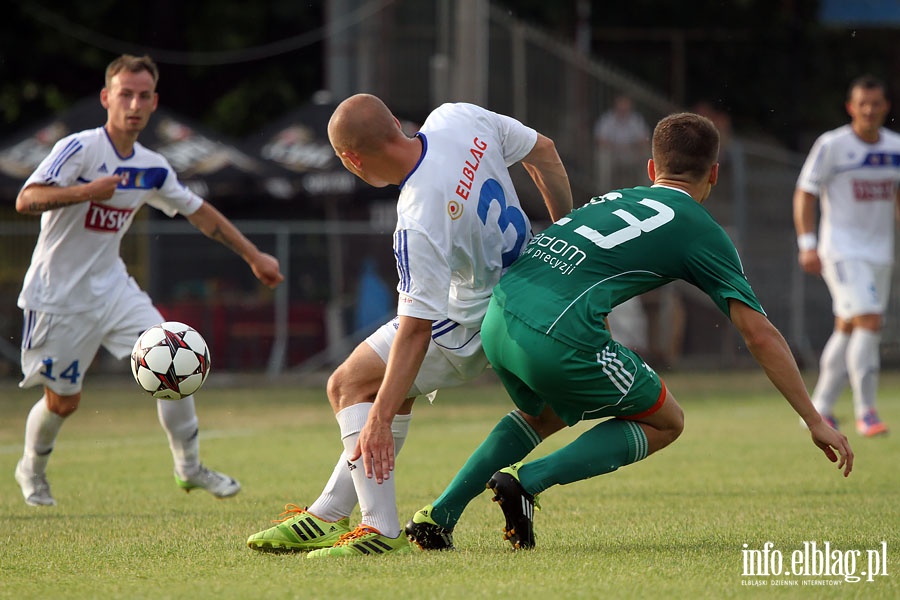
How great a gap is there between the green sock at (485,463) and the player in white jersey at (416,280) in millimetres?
54

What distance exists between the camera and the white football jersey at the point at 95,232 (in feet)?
23.0

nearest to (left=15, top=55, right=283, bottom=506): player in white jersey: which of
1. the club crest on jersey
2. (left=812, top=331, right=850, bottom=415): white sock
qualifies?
the club crest on jersey

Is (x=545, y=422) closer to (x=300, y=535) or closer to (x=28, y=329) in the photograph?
(x=300, y=535)

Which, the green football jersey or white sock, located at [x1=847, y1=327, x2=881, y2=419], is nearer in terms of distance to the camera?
the green football jersey

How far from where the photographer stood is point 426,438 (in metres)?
10.2

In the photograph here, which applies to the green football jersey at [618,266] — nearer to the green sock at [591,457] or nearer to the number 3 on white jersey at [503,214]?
the number 3 on white jersey at [503,214]

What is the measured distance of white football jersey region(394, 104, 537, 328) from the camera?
466 centimetres

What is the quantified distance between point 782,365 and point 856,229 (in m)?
5.99

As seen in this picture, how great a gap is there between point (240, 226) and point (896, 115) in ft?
46.4

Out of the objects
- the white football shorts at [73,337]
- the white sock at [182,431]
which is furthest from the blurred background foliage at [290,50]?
the white sock at [182,431]

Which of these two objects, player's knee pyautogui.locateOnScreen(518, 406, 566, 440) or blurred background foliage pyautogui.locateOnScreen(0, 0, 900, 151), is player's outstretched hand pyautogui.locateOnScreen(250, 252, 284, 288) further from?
blurred background foliage pyautogui.locateOnScreen(0, 0, 900, 151)

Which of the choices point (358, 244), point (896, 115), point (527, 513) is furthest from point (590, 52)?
point (527, 513)

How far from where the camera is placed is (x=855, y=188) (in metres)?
10.3

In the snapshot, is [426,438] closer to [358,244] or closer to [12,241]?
[358,244]
